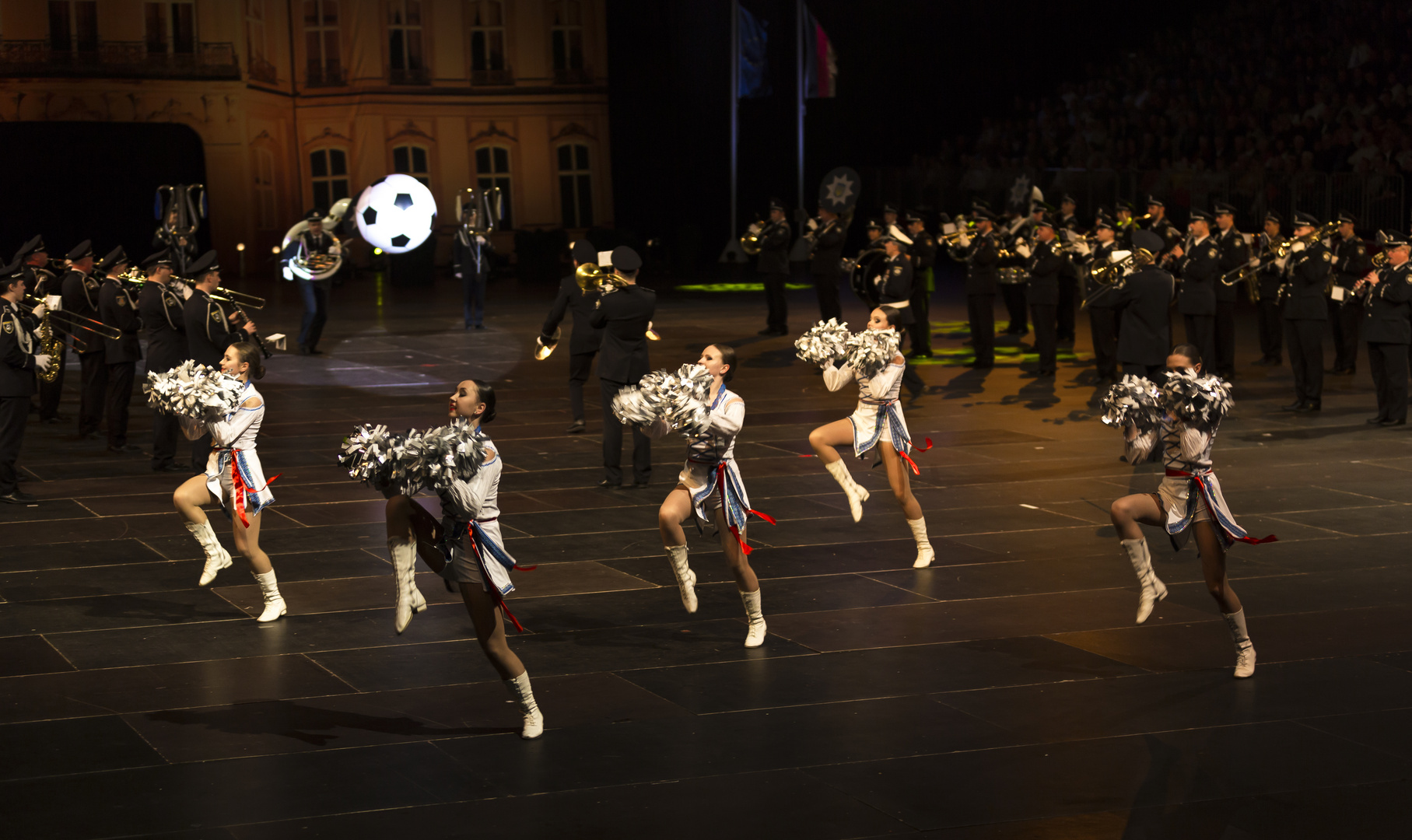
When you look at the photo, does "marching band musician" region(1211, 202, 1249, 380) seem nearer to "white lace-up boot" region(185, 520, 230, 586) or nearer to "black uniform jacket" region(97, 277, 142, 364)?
"black uniform jacket" region(97, 277, 142, 364)

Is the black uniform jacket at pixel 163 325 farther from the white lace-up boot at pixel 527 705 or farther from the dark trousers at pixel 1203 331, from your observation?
the dark trousers at pixel 1203 331

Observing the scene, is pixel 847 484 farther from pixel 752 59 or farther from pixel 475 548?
pixel 752 59

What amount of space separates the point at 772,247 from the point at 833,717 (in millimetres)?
14825

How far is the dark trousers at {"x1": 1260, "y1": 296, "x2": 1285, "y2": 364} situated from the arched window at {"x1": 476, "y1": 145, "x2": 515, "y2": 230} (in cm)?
2223

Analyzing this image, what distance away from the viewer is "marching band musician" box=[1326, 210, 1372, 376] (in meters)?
16.7

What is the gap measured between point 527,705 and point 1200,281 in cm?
1219

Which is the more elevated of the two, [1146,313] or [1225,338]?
[1146,313]

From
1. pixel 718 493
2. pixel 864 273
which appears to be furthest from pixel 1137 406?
pixel 864 273

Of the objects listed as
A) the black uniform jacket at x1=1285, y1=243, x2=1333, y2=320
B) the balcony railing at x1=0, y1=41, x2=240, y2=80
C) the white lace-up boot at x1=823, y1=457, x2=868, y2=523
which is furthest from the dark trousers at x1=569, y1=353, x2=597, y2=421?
the balcony railing at x1=0, y1=41, x2=240, y2=80

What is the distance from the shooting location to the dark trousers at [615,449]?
11883mm

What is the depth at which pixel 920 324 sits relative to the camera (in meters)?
19.7

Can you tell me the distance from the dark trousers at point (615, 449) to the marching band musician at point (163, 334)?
11.5 ft

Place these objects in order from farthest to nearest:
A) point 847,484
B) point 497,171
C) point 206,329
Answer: point 497,171
point 206,329
point 847,484

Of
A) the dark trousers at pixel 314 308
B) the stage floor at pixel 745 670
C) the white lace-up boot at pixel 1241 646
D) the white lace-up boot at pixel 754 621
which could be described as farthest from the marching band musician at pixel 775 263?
the white lace-up boot at pixel 1241 646
